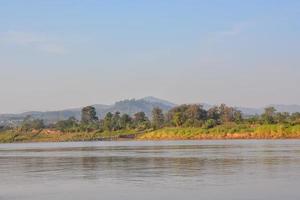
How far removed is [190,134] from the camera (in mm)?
147875

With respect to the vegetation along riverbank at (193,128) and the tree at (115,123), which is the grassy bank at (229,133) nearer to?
the vegetation along riverbank at (193,128)

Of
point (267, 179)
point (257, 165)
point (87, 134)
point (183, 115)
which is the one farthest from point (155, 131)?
point (267, 179)

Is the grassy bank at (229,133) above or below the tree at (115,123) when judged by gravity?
below

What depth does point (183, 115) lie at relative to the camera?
556ft

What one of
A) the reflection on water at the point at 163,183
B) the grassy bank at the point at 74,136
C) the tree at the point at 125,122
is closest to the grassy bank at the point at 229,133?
the grassy bank at the point at 74,136

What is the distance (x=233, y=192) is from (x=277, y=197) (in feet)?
7.51

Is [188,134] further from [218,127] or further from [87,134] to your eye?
[87,134]

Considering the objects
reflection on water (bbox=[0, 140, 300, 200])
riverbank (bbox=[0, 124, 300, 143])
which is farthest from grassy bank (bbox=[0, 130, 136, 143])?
reflection on water (bbox=[0, 140, 300, 200])

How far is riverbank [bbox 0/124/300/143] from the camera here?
12273 centimetres

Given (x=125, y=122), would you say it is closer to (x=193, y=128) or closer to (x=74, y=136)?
(x=74, y=136)

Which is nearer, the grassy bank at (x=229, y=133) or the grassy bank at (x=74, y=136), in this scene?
the grassy bank at (x=229, y=133)

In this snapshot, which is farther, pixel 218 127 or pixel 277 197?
pixel 218 127

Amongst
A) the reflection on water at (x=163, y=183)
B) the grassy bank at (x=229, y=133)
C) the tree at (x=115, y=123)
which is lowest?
the reflection on water at (x=163, y=183)

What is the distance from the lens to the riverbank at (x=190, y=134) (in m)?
123
